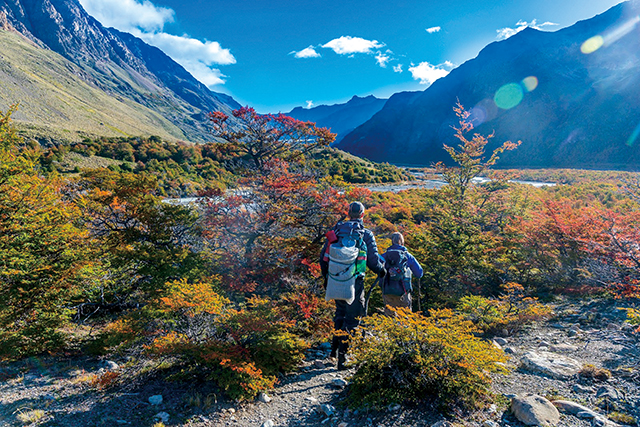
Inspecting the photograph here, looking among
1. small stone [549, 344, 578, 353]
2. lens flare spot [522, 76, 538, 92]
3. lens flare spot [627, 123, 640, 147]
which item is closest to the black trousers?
small stone [549, 344, 578, 353]

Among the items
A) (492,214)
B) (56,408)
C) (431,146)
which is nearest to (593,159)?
(431,146)

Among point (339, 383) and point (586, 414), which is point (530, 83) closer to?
point (586, 414)

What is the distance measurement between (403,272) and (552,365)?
6.66 feet

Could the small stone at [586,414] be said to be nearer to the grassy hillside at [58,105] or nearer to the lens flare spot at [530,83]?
the grassy hillside at [58,105]

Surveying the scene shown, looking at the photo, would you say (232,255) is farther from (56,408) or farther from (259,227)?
(56,408)

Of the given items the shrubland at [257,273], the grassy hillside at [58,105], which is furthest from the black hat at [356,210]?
the grassy hillside at [58,105]

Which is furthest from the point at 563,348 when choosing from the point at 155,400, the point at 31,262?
the point at 31,262

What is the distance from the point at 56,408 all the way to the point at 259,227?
4.01 m

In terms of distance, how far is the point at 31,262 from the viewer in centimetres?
520

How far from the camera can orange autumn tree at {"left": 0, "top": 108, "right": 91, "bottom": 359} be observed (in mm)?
4934

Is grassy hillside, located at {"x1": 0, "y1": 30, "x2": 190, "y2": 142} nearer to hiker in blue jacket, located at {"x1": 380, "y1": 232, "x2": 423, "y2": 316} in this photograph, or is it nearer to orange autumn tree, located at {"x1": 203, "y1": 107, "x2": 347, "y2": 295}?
orange autumn tree, located at {"x1": 203, "y1": 107, "x2": 347, "y2": 295}

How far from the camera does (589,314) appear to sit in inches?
223

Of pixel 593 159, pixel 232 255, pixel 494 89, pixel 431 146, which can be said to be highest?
pixel 494 89

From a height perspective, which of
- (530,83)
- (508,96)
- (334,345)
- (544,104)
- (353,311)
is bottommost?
(334,345)
